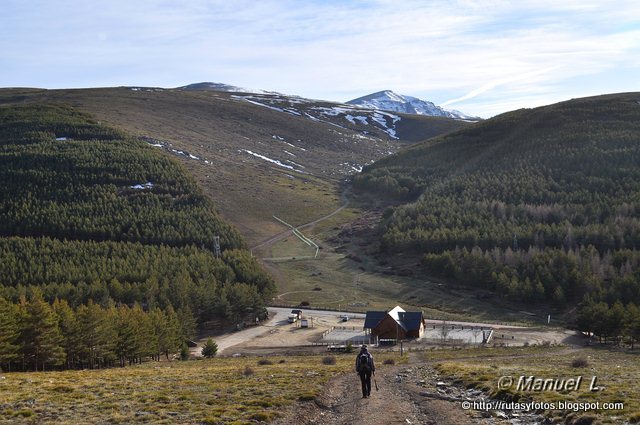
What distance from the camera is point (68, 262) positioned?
324ft

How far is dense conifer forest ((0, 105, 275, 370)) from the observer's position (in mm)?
53625

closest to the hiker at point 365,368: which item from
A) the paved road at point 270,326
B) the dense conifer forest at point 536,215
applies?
the paved road at point 270,326

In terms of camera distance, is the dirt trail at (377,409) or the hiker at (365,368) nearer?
the dirt trail at (377,409)

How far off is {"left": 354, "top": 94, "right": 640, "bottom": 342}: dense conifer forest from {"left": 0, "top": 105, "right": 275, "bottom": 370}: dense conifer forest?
123 feet

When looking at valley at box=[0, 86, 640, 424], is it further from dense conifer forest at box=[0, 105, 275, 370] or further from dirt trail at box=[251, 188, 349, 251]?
dirt trail at box=[251, 188, 349, 251]

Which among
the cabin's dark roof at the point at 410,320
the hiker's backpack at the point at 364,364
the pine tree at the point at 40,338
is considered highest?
the hiker's backpack at the point at 364,364

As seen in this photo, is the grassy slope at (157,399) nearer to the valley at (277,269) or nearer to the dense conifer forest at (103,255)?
the valley at (277,269)

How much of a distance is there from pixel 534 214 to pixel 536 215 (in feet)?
2.26

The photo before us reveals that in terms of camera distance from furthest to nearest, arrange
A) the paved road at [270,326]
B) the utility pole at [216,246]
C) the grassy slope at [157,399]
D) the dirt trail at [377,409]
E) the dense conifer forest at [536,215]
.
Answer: the utility pole at [216,246]
the dense conifer forest at [536,215]
the paved road at [270,326]
the grassy slope at [157,399]
the dirt trail at [377,409]

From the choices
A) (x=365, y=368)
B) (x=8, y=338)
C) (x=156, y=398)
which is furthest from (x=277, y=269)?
(x=365, y=368)

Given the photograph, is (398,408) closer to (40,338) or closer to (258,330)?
(40,338)

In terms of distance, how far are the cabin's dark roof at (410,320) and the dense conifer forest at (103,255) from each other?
2416 cm

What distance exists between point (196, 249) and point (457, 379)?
288 feet

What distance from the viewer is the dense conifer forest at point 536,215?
9706 centimetres
